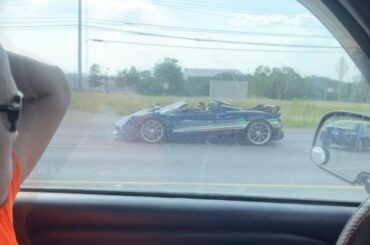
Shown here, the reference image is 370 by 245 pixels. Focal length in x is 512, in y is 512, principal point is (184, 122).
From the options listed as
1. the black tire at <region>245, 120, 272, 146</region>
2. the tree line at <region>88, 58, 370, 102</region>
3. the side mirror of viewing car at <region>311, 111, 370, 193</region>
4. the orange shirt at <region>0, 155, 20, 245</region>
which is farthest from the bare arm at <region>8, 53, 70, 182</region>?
the side mirror of viewing car at <region>311, 111, 370, 193</region>

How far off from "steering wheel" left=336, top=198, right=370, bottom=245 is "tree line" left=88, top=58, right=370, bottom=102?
0.69 metres

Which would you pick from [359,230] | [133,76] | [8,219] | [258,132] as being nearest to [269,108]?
[258,132]

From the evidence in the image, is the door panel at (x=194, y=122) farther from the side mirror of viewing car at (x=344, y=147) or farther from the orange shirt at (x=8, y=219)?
the orange shirt at (x=8, y=219)

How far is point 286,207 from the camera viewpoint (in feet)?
5.57

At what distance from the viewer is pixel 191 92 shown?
65.6 inches

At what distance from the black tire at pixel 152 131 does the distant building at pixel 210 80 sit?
151mm

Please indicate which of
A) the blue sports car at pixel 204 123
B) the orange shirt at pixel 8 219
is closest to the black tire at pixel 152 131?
the blue sports car at pixel 204 123

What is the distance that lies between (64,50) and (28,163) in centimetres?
53

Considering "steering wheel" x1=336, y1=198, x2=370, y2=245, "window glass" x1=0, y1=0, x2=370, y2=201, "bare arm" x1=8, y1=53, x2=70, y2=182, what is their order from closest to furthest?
"steering wheel" x1=336, y1=198, x2=370, y2=245
"bare arm" x1=8, y1=53, x2=70, y2=182
"window glass" x1=0, y1=0, x2=370, y2=201

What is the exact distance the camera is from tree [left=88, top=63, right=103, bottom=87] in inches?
65.9

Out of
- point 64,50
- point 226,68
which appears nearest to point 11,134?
point 64,50

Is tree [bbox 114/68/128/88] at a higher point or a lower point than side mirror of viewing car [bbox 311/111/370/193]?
higher

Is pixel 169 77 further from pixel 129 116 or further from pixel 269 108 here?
pixel 269 108

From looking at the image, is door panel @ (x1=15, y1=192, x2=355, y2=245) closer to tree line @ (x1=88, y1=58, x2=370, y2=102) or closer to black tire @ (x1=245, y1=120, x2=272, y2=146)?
black tire @ (x1=245, y1=120, x2=272, y2=146)
